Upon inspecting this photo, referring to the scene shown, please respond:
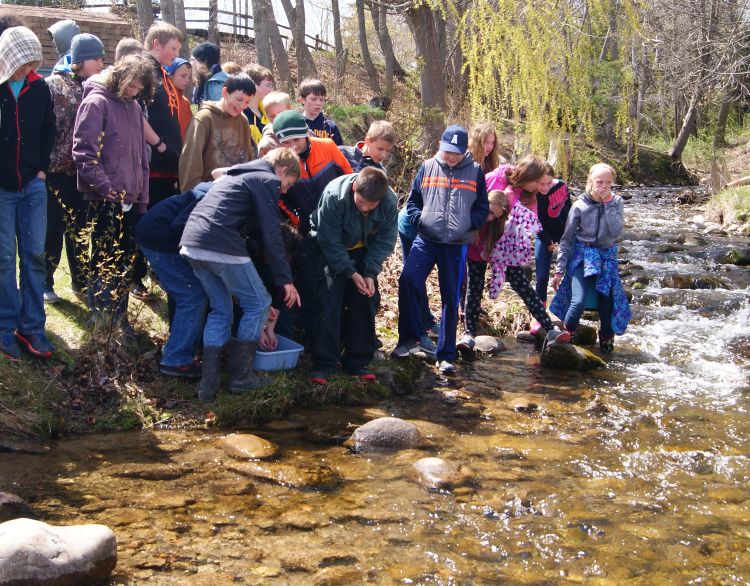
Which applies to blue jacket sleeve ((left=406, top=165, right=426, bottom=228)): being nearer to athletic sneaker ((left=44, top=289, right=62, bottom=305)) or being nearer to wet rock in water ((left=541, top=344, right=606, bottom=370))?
wet rock in water ((left=541, top=344, right=606, bottom=370))

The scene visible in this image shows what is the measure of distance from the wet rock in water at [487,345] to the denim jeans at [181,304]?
117 inches

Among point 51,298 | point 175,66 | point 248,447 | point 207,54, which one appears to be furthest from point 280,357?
point 207,54

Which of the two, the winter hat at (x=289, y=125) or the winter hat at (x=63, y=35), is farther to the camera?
the winter hat at (x=63, y=35)

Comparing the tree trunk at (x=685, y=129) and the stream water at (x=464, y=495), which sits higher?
the tree trunk at (x=685, y=129)

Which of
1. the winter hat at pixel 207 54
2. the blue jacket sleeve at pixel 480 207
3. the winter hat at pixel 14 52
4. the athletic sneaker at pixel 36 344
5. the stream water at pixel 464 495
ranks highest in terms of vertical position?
the winter hat at pixel 207 54

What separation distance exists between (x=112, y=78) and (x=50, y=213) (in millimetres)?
1320

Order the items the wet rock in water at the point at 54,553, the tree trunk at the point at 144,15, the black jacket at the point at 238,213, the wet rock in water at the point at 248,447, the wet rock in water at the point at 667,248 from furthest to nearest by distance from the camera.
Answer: the tree trunk at the point at 144,15
the wet rock in water at the point at 667,248
the black jacket at the point at 238,213
the wet rock in water at the point at 248,447
the wet rock in water at the point at 54,553

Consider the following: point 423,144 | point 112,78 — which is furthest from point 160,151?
point 423,144

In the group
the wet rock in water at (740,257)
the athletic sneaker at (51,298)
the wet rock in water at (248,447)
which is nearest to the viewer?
the wet rock in water at (248,447)

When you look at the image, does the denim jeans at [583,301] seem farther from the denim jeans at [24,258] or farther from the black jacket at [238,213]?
the denim jeans at [24,258]

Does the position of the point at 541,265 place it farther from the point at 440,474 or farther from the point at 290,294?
the point at 440,474

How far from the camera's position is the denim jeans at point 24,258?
5434 millimetres

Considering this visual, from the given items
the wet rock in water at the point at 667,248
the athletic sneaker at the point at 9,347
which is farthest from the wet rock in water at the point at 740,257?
the athletic sneaker at the point at 9,347

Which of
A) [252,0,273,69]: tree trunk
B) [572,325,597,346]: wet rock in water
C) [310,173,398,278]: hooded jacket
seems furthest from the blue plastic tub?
[252,0,273,69]: tree trunk
